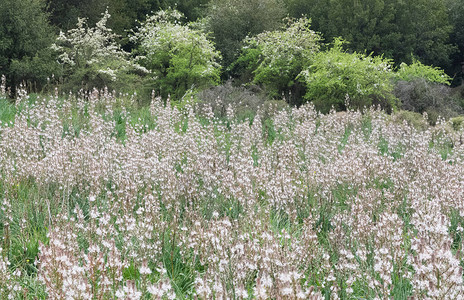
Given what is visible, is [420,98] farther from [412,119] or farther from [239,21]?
[239,21]

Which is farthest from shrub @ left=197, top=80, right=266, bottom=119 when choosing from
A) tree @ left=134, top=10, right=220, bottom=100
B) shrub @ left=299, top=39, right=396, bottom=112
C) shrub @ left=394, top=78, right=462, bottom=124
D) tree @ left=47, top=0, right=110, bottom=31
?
tree @ left=47, top=0, right=110, bottom=31

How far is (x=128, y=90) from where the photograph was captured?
16.3 m

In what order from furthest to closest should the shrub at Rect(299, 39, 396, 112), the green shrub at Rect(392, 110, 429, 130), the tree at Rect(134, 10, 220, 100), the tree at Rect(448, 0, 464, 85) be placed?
1. the tree at Rect(448, 0, 464, 85)
2. the tree at Rect(134, 10, 220, 100)
3. the shrub at Rect(299, 39, 396, 112)
4. the green shrub at Rect(392, 110, 429, 130)

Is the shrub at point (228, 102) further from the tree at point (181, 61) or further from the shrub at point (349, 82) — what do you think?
the tree at point (181, 61)

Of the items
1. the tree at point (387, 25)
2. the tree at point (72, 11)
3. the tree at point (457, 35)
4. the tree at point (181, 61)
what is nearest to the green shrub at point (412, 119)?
the tree at point (181, 61)

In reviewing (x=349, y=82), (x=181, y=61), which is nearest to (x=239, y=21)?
(x=181, y=61)

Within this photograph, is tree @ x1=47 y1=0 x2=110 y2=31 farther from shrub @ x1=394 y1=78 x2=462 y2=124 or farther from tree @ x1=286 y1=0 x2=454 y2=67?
shrub @ x1=394 y1=78 x2=462 y2=124

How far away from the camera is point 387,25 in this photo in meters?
26.6

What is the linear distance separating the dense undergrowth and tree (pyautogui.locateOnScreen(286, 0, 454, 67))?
19.3 metres

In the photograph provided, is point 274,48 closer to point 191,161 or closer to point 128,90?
point 128,90

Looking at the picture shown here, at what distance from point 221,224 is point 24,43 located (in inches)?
506

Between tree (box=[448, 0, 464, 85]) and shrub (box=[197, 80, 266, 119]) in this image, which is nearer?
shrub (box=[197, 80, 266, 119])

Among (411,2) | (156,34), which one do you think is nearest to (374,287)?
(156,34)

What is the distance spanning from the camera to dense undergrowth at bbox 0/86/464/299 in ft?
8.52
